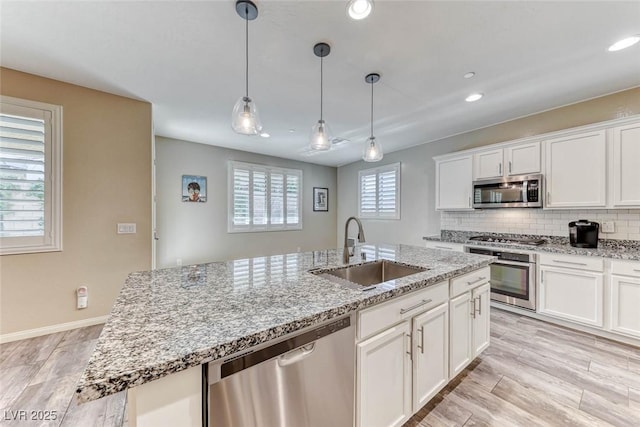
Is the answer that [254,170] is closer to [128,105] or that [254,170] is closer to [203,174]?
[203,174]

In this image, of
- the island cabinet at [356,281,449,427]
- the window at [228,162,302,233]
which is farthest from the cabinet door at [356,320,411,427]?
the window at [228,162,302,233]

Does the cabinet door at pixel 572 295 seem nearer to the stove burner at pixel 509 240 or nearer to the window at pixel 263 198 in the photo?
the stove burner at pixel 509 240

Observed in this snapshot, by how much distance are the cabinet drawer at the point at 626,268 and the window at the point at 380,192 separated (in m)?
3.07

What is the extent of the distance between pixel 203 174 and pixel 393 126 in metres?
3.53

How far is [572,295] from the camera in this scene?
2.73m

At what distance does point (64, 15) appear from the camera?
5.70 feet

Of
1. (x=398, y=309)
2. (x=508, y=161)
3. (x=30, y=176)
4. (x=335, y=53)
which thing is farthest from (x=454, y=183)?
(x=30, y=176)

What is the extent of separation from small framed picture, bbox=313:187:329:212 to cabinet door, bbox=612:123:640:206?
16.4ft

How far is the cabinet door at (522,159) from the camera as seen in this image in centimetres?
317

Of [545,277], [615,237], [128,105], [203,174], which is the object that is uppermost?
[128,105]

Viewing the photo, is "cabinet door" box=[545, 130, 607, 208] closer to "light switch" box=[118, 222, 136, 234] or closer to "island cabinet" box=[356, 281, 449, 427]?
"island cabinet" box=[356, 281, 449, 427]

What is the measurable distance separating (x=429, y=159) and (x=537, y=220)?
1911 mm

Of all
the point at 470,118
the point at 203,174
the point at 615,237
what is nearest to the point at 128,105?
the point at 203,174

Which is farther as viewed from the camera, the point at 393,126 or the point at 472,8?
the point at 393,126
